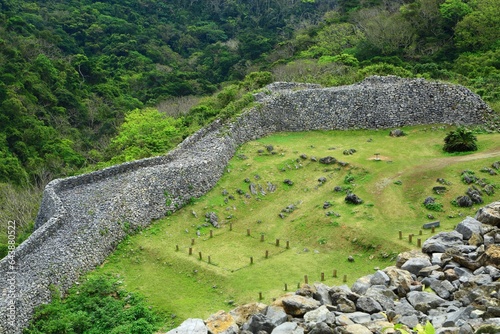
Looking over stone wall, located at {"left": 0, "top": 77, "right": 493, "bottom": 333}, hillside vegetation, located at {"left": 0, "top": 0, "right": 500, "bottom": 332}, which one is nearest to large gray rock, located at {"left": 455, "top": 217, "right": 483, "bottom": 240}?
hillside vegetation, located at {"left": 0, "top": 0, "right": 500, "bottom": 332}

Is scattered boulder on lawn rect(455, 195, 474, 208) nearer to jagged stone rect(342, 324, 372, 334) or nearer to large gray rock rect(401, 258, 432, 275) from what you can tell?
large gray rock rect(401, 258, 432, 275)

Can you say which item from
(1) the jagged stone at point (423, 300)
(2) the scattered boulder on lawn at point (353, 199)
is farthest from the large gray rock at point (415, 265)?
(2) the scattered boulder on lawn at point (353, 199)

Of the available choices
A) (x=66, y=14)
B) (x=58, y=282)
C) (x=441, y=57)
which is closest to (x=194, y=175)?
(x=58, y=282)

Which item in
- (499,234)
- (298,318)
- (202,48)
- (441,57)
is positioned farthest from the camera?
(202,48)

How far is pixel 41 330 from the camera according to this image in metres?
21.8

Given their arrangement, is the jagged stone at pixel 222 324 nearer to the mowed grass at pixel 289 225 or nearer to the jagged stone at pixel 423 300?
the jagged stone at pixel 423 300

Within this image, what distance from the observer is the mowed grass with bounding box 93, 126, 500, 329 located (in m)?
23.8

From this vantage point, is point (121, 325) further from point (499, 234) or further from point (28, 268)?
point (499, 234)

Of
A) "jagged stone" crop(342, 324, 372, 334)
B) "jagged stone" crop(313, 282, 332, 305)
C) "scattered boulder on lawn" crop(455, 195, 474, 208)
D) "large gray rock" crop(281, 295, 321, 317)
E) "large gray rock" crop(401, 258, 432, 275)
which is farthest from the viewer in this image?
"scattered boulder on lawn" crop(455, 195, 474, 208)

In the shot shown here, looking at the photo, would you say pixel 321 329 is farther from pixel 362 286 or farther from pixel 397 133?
pixel 397 133

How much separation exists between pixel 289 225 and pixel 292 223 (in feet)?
0.69

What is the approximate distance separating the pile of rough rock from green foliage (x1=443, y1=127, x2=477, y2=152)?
51.6ft

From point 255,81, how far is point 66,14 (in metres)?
57.5

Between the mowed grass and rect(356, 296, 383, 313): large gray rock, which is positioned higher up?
rect(356, 296, 383, 313): large gray rock
